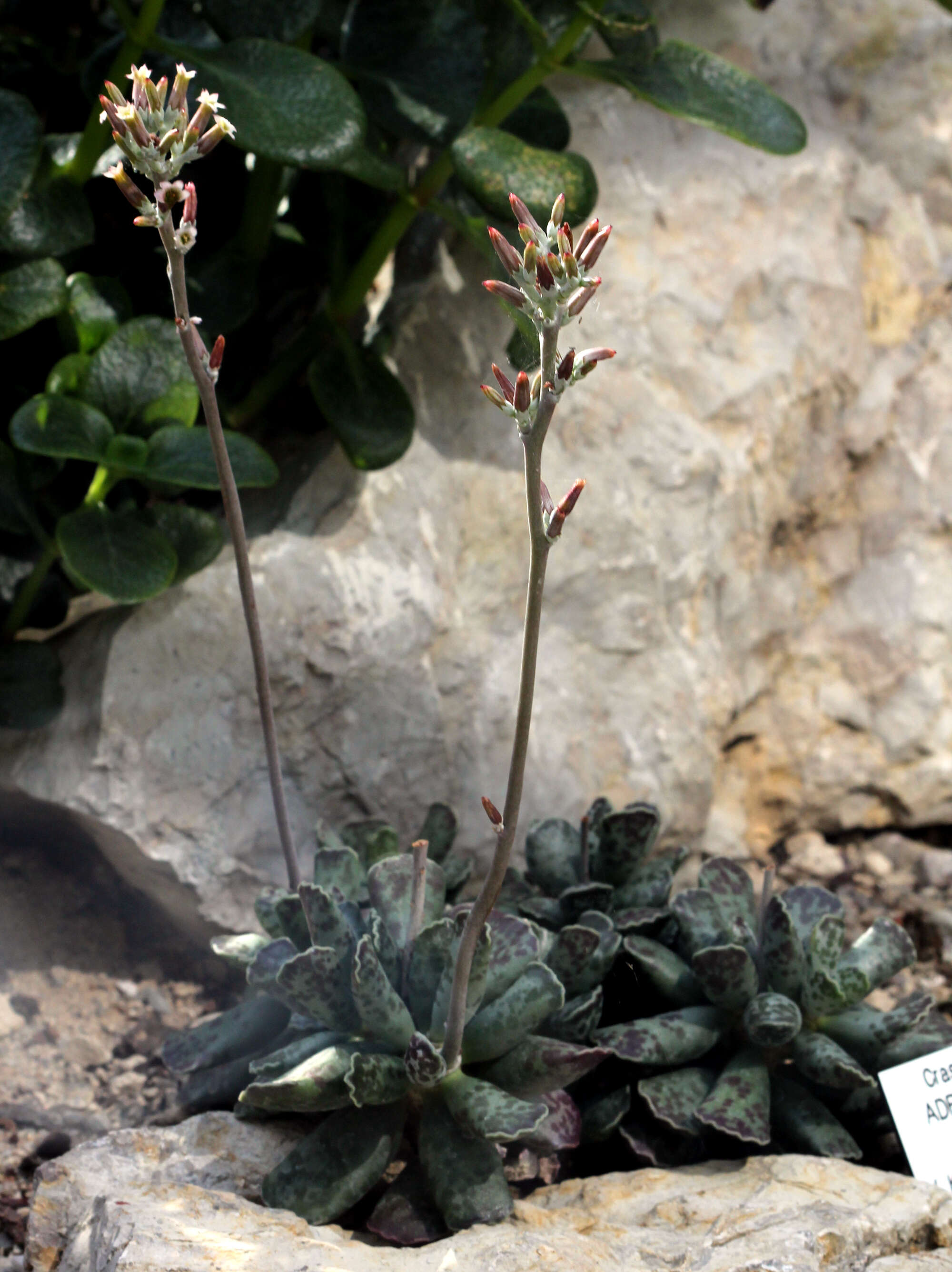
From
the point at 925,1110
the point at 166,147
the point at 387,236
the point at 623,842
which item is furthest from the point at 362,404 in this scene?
the point at 925,1110

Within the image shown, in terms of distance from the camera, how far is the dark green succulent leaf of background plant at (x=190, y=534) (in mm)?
1537

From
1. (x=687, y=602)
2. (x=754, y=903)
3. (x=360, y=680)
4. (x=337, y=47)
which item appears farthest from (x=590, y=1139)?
(x=337, y=47)

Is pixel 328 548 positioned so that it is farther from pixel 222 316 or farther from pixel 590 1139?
pixel 590 1139

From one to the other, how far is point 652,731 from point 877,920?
510 millimetres

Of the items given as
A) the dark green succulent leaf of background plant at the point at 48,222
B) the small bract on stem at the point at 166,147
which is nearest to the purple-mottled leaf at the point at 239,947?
the small bract on stem at the point at 166,147

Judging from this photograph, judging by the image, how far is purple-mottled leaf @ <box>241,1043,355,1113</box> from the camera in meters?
1.08

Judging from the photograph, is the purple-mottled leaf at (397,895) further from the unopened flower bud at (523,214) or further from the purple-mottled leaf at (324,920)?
the unopened flower bud at (523,214)

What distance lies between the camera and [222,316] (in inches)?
66.4

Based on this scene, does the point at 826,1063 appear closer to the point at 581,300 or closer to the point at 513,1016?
the point at 513,1016

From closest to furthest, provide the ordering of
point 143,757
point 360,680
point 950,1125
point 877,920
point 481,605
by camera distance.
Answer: point 950,1125 < point 877,920 < point 143,757 < point 360,680 < point 481,605

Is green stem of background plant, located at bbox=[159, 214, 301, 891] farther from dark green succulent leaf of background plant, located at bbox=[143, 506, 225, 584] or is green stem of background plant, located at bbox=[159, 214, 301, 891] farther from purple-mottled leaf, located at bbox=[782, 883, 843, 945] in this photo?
Result: purple-mottled leaf, located at bbox=[782, 883, 843, 945]

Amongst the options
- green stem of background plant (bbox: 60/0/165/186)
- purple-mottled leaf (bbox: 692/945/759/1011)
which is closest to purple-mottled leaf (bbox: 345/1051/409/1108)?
purple-mottled leaf (bbox: 692/945/759/1011)

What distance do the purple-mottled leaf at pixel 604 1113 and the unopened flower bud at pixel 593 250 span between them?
926mm

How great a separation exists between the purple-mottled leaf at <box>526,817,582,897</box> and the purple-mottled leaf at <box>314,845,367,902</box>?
25cm
